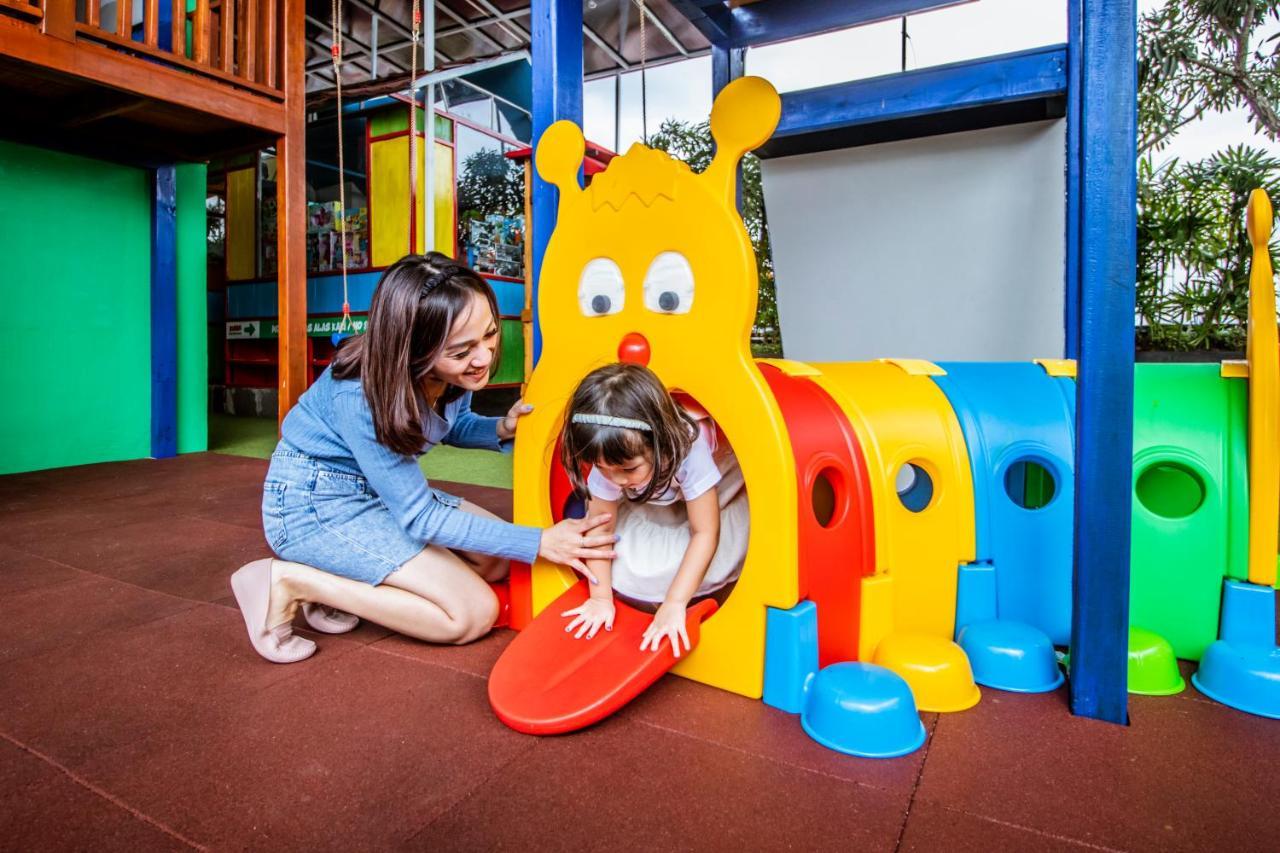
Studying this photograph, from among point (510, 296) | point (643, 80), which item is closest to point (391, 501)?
point (643, 80)

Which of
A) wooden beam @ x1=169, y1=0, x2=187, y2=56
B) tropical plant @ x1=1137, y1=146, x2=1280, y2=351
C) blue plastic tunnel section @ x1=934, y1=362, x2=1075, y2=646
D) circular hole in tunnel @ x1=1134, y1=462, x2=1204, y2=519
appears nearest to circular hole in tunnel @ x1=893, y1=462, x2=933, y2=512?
blue plastic tunnel section @ x1=934, y1=362, x2=1075, y2=646

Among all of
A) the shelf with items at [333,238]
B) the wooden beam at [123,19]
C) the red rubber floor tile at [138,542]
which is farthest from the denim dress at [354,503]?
the shelf with items at [333,238]

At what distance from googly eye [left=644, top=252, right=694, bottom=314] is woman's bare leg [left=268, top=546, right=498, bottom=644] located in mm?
820

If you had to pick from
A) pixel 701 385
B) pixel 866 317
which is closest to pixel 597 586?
pixel 701 385

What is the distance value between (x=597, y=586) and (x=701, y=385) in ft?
1.70

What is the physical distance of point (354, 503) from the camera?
182 cm

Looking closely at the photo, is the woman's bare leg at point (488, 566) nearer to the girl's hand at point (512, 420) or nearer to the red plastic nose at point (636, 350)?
the girl's hand at point (512, 420)

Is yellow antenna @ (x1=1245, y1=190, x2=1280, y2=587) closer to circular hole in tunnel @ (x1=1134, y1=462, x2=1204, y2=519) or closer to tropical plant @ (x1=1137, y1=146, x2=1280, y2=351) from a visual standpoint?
circular hole in tunnel @ (x1=1134, y1=462, x2=1204, y2=519)

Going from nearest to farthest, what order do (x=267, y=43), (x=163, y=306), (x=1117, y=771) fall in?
(x=1117, y=771) < (x=267, y=43) < (x=163, y=306)

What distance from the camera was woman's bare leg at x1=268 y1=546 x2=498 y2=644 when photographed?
1.74 meters

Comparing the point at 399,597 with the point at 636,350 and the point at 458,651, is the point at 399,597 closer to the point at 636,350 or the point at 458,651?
the point at 458,651

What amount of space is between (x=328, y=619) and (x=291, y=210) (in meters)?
2.86

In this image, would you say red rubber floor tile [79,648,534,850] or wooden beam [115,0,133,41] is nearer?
red rubber floor tile [79,648,534,850]

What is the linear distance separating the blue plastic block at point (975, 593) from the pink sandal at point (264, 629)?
1.54 m
